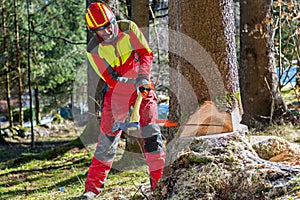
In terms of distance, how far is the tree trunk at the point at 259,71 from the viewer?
691 cm

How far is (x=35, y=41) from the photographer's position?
1322 cm

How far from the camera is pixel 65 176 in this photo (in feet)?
19.3

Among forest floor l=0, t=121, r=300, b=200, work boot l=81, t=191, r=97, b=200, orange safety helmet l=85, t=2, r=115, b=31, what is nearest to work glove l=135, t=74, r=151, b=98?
orange safety helmet l=85, t=2, r=115, b=31

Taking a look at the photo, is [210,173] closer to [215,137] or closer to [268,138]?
[215,137]

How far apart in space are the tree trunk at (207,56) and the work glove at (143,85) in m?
0.48

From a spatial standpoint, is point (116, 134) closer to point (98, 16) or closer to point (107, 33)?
point (107, 33)

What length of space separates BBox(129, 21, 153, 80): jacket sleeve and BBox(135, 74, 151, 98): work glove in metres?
0.07

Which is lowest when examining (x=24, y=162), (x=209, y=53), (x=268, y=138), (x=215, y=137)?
(x=24, y=162)

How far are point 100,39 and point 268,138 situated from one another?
2.00 meters

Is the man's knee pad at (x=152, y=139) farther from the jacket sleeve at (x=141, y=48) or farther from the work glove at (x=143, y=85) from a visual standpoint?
the jacket sleeve at (x=141, y=48)

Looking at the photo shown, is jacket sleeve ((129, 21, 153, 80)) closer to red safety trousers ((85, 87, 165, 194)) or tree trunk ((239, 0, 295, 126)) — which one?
red safety trousers ((85, 87, 165, 194))

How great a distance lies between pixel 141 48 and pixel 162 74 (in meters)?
5.21

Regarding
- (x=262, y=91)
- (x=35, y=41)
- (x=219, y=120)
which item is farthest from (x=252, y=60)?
(x=35, y=41)

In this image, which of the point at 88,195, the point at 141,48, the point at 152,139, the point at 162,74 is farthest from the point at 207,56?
the point at 162,74
